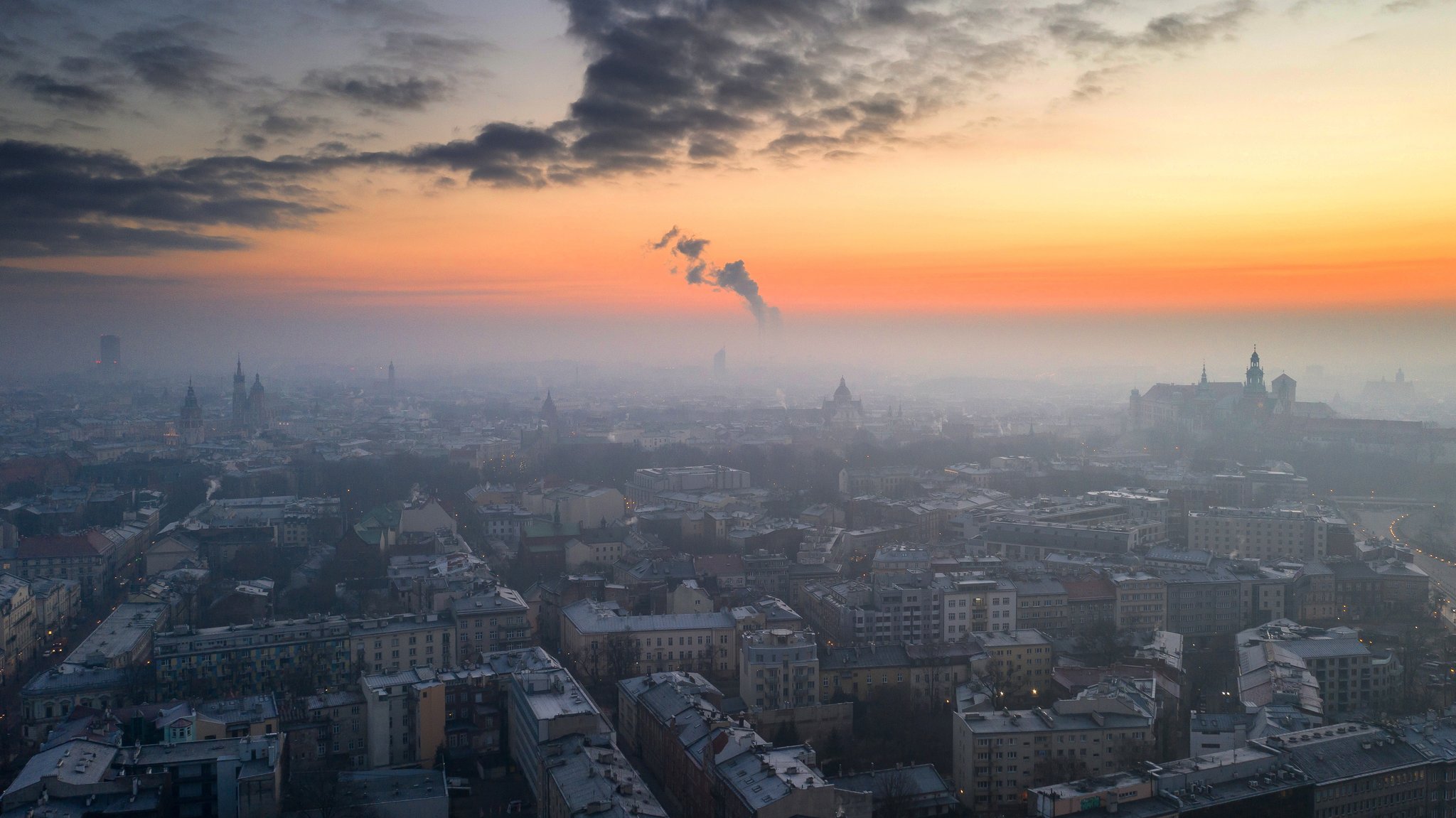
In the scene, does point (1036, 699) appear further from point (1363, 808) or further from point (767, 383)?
point (767, 383)

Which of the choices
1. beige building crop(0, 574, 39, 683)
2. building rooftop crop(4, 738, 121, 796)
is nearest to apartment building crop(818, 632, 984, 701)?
building rooftop crop(4, 738, 121, 796)

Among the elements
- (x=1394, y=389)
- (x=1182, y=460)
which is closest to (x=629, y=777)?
(x=1182, y=460)

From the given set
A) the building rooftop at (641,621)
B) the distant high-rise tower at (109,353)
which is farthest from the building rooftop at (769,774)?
the distant high-rise tower at (109,353)

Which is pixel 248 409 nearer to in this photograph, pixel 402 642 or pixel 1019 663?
pixel 402 642

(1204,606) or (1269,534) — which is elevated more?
(1269,534)

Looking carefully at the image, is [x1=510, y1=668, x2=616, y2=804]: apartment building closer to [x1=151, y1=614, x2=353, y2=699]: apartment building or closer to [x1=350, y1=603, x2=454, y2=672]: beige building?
[x1=350, y1=603, x2=454, y2=672]: beige building

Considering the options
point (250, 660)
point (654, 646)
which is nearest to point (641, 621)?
point (654, 646)

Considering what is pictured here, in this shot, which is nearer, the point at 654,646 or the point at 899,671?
the point at 899,671

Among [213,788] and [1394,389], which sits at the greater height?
[1394,389]
